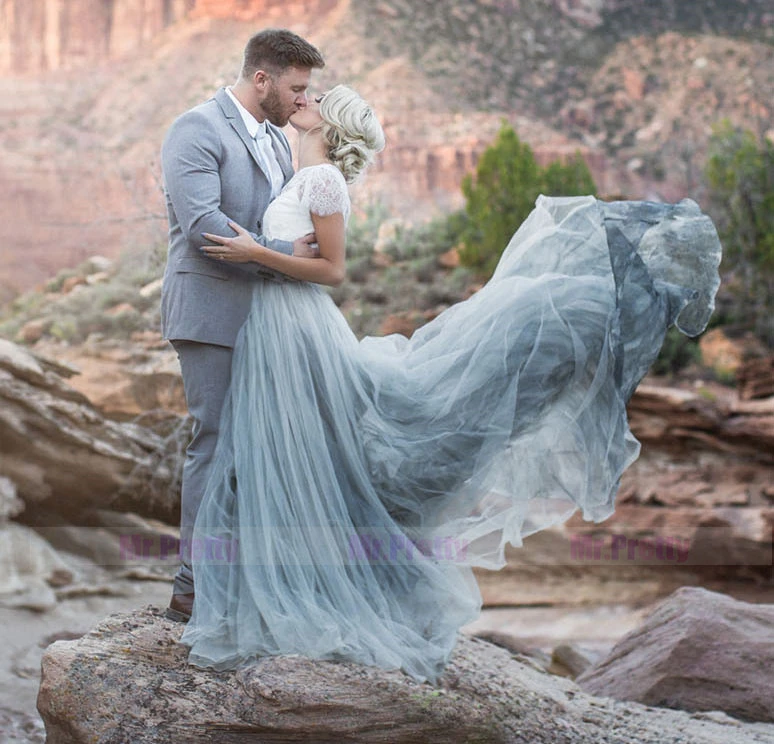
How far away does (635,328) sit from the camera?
2.99 meters

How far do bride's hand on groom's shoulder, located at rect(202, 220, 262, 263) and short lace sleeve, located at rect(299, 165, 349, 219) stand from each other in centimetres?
21

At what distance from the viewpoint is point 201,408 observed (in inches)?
116

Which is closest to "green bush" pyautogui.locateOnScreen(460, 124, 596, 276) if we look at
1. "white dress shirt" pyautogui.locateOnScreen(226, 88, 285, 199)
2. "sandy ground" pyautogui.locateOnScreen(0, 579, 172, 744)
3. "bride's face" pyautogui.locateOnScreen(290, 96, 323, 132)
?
"sandy ground" pyautogui.locateOnScreen(0, 579, 172, 744)

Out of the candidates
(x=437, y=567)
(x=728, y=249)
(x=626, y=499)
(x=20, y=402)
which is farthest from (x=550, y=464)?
(x=728, y=249)

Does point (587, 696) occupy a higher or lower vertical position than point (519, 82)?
lower

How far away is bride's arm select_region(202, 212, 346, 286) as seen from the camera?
2.81 m

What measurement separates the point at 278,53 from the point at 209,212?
51cm

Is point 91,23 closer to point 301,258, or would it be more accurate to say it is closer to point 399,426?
point 301,258

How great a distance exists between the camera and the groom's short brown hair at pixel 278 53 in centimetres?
290

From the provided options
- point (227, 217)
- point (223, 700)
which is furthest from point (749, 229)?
point (223, 700)

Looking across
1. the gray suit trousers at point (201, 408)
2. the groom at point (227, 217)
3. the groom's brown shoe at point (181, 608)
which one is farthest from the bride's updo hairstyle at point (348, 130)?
the groom's brown shoe at point (181, 608)

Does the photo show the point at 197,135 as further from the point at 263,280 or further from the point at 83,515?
the point at 83,515

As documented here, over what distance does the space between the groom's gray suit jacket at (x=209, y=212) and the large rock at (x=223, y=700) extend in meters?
0.91

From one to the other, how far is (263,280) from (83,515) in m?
3.77
